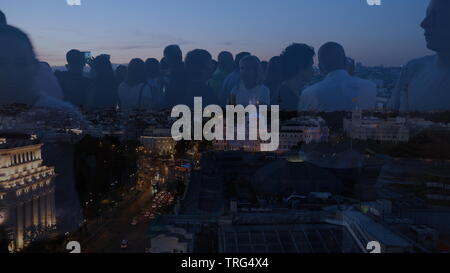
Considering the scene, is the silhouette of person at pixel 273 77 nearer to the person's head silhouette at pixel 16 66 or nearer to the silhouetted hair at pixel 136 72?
the silhouetted hair at pixel 136 72

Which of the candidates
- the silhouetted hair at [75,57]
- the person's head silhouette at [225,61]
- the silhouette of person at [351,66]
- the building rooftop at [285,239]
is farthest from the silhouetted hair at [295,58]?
the silhouetted hair at [75,57]

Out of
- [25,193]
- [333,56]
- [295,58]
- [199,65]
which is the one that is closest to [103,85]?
[199,65]

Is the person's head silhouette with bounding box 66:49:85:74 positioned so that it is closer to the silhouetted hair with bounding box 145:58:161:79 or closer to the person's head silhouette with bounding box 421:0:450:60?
the silhouetted hair with bounding box 145:58:161:79

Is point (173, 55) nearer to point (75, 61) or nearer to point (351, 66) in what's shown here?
point (75, 61)
